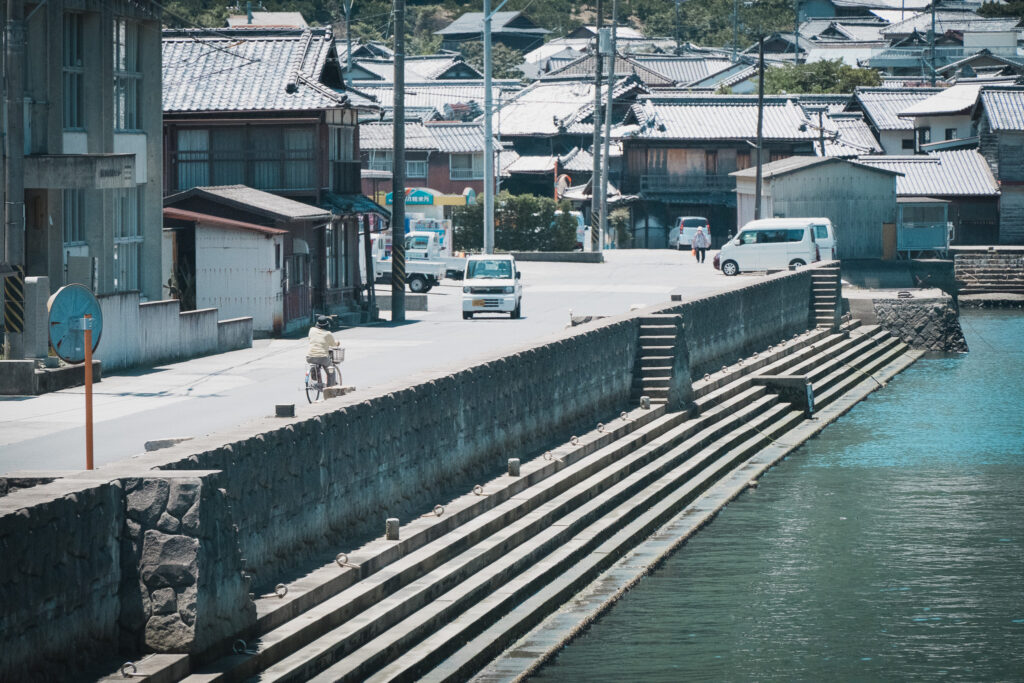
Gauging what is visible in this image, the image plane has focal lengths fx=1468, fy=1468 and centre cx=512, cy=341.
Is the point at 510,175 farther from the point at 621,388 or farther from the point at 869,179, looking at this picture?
the point at 621,388

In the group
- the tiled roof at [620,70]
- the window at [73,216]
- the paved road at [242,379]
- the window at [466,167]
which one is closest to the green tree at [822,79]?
the tiled roof at [620,70]

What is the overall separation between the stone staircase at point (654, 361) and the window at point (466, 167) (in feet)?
178

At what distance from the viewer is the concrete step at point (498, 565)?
476 inches

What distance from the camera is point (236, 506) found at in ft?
39.9

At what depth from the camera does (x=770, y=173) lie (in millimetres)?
62688

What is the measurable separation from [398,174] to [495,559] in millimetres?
23269

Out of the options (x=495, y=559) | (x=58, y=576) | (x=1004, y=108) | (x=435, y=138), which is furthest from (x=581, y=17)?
(x=58, y=576)

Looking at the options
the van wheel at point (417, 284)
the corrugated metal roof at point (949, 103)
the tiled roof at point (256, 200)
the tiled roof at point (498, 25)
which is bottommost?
the van wheel at point (417, 284)

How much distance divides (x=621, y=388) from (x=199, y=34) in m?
21.8

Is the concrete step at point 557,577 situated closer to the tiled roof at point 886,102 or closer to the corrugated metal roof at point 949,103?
the corrugated metal roof at point 949,103

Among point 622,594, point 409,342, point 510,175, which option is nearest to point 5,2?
point 409,342

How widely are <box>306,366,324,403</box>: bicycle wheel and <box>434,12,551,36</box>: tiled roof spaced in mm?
105534

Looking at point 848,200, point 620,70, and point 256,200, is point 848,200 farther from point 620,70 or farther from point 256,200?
point 620,70

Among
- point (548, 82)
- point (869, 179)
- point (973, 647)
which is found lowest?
point (973, 647)
